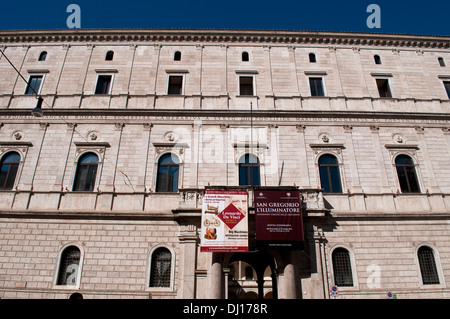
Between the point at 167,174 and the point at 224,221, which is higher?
the point at 167,174

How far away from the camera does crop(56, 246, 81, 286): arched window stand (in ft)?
44.3

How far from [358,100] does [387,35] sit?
5822 millimetres

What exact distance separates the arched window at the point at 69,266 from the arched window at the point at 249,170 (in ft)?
28.4

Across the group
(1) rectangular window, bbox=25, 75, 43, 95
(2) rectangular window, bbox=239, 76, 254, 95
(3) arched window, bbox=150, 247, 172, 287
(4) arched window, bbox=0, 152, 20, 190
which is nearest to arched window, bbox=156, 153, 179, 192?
(3) arched window, bbox=150, 247, 172, 287

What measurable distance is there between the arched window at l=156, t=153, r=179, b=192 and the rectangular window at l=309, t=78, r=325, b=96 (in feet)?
31.1

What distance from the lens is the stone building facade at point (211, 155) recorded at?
13633 mm

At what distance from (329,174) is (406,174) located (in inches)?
167

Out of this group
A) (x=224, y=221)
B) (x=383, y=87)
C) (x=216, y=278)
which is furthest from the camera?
(x=383, y=87)

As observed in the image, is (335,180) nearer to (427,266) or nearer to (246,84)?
(427,266)

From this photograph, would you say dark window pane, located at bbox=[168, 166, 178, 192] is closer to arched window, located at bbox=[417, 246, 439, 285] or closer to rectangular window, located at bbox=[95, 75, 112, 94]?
rectangular window, located at bbox=[95, 75, 112, 94]

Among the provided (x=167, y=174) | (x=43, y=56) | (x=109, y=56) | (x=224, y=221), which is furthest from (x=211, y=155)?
(x=43, y=56)

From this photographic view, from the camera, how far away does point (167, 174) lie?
15.8m

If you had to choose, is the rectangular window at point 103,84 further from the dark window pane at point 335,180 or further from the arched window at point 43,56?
the dark window pane at point 335,180

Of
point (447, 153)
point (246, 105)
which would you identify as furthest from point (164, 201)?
point (447, 153)
